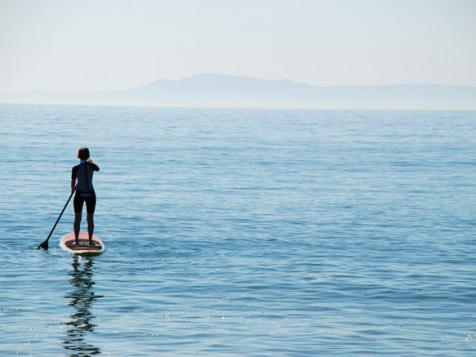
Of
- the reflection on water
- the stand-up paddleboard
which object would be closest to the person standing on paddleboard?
the stand-up paddleboard

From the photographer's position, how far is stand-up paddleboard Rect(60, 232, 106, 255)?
21.0m

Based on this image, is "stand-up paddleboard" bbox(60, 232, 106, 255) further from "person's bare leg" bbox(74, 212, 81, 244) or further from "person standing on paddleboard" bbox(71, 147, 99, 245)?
"person standing on paddleboard" bbox(71, 147, 99, 245)

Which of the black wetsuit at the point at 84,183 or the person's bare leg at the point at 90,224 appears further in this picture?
the person's bare leg at the point at 90,224

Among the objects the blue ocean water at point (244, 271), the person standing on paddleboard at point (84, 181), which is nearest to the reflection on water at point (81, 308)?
the blue ocean water at point (244, 271)

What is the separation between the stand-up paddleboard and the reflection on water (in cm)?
27

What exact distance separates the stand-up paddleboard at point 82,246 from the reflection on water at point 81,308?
10.4 inches

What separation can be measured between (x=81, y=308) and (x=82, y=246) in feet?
18.3

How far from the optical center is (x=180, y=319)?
603 inches

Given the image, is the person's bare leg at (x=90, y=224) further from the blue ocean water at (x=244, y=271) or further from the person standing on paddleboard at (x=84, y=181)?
the blue ocean water at (x=244, y=271)

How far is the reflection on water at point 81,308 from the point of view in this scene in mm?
13523

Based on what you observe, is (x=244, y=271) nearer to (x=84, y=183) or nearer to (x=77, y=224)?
(x=84, y=183)

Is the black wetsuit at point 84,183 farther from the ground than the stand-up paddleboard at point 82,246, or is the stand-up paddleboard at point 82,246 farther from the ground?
the black wetsuit at point 84,183

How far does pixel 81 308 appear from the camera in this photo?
52.5ft

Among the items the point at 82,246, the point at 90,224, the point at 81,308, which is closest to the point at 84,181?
the point at 90,224
